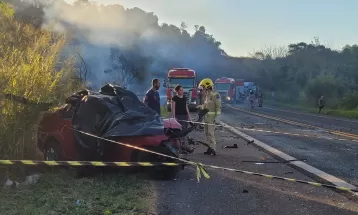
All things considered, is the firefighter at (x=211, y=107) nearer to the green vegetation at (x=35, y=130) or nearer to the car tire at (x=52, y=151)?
the green vegetation at (x=35, y=130)

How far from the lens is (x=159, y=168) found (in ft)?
23.4

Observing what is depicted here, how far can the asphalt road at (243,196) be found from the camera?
5.52m

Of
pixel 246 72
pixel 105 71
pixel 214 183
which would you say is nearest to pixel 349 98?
pixel 105 71

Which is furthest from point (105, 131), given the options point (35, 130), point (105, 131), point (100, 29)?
point (100, 29)

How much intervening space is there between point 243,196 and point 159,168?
158 centimetres

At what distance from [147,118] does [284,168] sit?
3.14 meters

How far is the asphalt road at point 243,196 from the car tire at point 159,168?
15 cm

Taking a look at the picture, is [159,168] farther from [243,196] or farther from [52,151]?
[52,151]

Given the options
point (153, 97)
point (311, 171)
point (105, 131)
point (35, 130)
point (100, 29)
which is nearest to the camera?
point (105, 131)

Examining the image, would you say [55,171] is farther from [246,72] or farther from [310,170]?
[246,72]

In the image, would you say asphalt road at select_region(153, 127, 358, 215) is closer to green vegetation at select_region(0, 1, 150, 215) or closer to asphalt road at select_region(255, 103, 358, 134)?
green vegetation at select_region(0, 1, 150, 215)

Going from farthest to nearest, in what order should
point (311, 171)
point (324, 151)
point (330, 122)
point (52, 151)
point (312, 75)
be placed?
point (312, 75) → point (330, 122) → point (324, 151) → point (311, 171) → point (52, 151)

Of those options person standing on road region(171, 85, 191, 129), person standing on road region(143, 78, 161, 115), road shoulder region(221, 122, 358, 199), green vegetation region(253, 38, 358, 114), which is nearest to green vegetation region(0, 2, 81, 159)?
person standing on road region(143, 78, 161, 115)

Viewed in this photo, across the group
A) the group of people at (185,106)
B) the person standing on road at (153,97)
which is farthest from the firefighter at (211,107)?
the person standing on road at (153,97)
